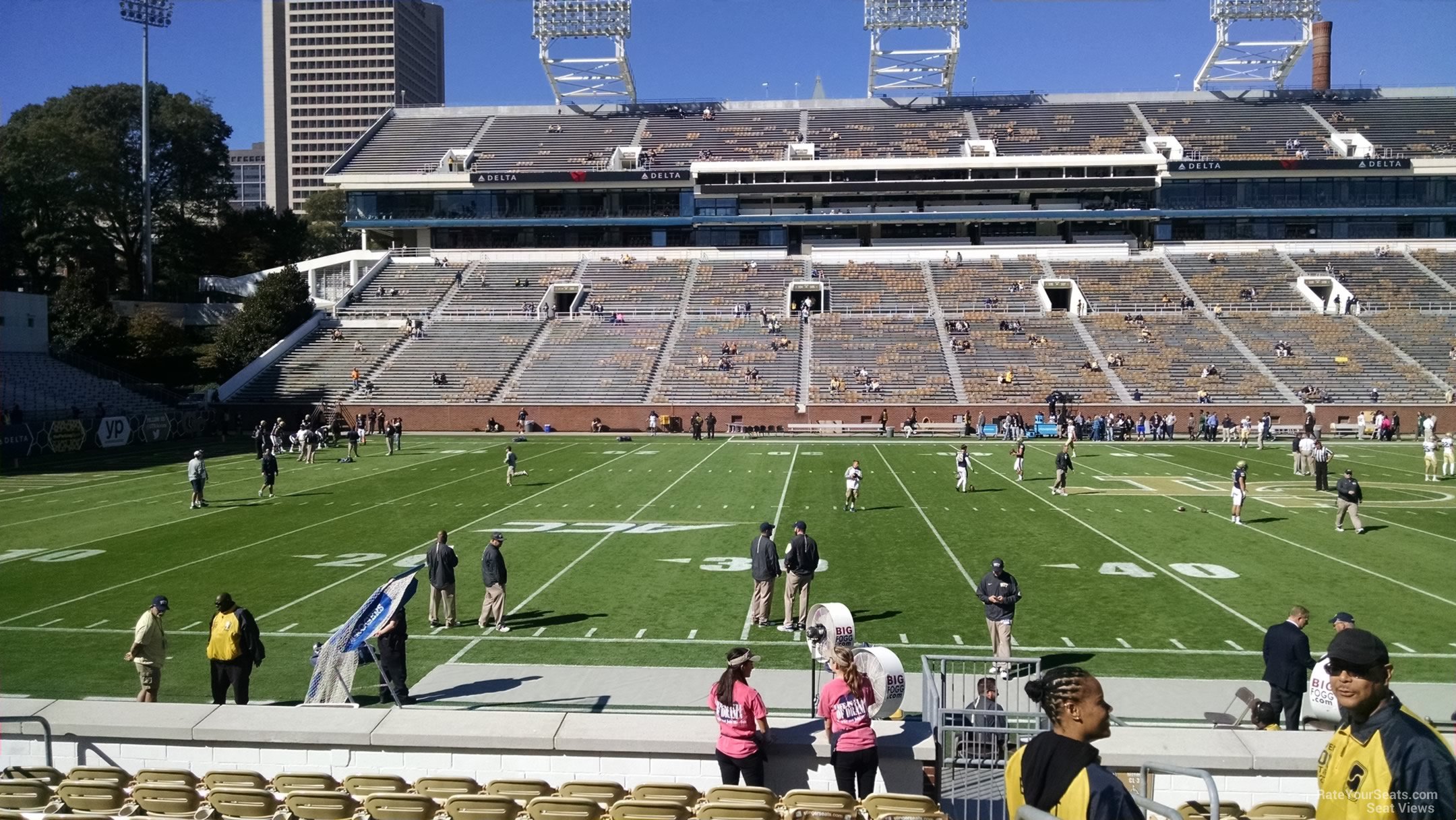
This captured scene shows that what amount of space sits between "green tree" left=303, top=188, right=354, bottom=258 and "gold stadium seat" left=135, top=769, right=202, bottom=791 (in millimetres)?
96757

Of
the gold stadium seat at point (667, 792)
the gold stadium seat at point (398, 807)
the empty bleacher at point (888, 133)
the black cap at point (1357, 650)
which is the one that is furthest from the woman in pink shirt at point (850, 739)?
the empty bleacher at point (888, 133)

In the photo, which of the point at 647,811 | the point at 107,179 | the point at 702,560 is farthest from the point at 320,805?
the point at 107,179

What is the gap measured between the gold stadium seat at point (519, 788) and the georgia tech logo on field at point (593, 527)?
1450cm

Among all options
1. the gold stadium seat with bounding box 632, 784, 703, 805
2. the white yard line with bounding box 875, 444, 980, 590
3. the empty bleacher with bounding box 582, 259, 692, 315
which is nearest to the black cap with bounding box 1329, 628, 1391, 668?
the gold stadium seat with bounding box 632, 784, 703, 805

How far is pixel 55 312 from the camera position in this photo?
50.9 metres

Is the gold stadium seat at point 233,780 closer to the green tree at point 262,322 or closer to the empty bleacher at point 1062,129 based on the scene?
the green tree at point 262,322

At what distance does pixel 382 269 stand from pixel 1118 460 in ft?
162

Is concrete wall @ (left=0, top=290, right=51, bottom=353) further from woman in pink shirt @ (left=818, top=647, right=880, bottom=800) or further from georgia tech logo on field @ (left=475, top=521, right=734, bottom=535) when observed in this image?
woman in pink shirt @ (left=818, top=647, right=880, bottom=800)

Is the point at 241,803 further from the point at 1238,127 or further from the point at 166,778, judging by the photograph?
the point at 1238,127

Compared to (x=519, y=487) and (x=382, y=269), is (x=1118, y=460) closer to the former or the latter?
(x=519, y=487)

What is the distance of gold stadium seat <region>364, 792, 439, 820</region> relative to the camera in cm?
616

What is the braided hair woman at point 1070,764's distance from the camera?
3.69 meters

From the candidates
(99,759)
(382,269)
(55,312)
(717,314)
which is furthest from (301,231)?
(99,759)

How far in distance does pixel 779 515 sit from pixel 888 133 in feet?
187
